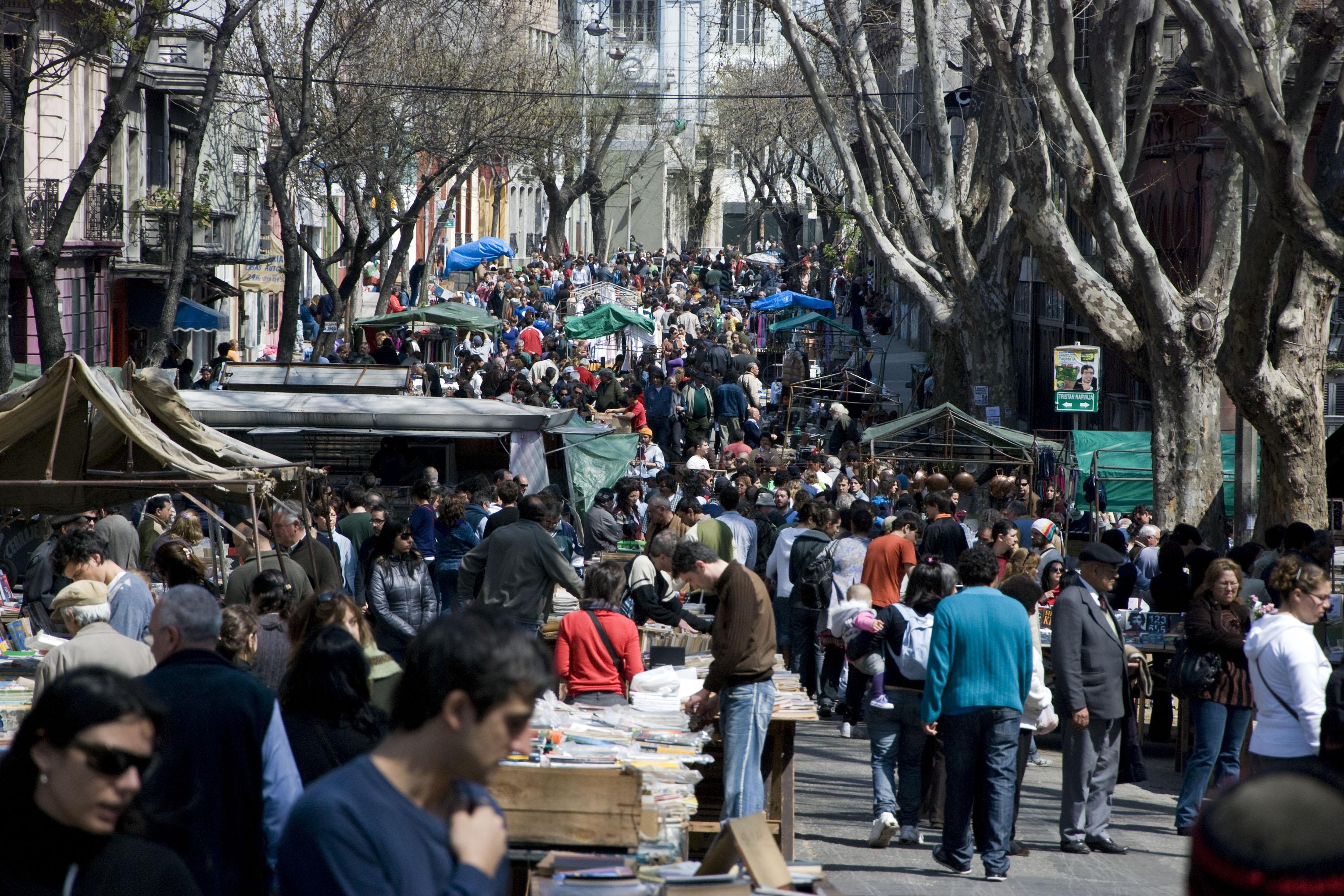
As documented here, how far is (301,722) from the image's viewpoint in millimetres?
4422

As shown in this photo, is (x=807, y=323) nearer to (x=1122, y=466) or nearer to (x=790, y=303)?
(x=790, y=303)

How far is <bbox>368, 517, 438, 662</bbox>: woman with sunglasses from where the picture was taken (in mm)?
9703

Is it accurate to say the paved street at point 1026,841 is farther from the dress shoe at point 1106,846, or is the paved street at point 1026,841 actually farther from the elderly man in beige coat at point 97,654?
the elderly man in beige coat at point 97,654

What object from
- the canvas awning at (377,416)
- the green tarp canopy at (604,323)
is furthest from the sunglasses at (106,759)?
the green tarp canopy at (604,323)

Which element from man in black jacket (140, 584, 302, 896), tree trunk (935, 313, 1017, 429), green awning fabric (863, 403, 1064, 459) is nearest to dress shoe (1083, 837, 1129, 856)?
man in black jacket (140, 584, 302, 896)

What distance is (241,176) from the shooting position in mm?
36562

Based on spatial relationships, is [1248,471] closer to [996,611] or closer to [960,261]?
[960,261]

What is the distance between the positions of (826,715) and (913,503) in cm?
358

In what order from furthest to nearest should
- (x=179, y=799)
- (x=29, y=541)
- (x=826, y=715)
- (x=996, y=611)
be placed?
(x=29, y=541) < (x=826, y=715) < (x=996, y=611) < (x=179, y=799)

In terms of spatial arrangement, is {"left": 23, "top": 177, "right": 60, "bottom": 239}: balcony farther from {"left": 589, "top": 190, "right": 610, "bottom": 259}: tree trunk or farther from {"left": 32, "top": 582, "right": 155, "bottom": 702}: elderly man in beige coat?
{"left": 589, "top": 190, "right": 610, "bottom": 259}: tree trunk

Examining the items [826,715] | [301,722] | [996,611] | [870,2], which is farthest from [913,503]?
[870,2]

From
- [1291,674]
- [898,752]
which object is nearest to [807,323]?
[898,752]

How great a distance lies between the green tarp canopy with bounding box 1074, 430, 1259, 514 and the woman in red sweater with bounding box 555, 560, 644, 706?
1165 centimetres

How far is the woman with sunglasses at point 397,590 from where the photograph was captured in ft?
31.8
